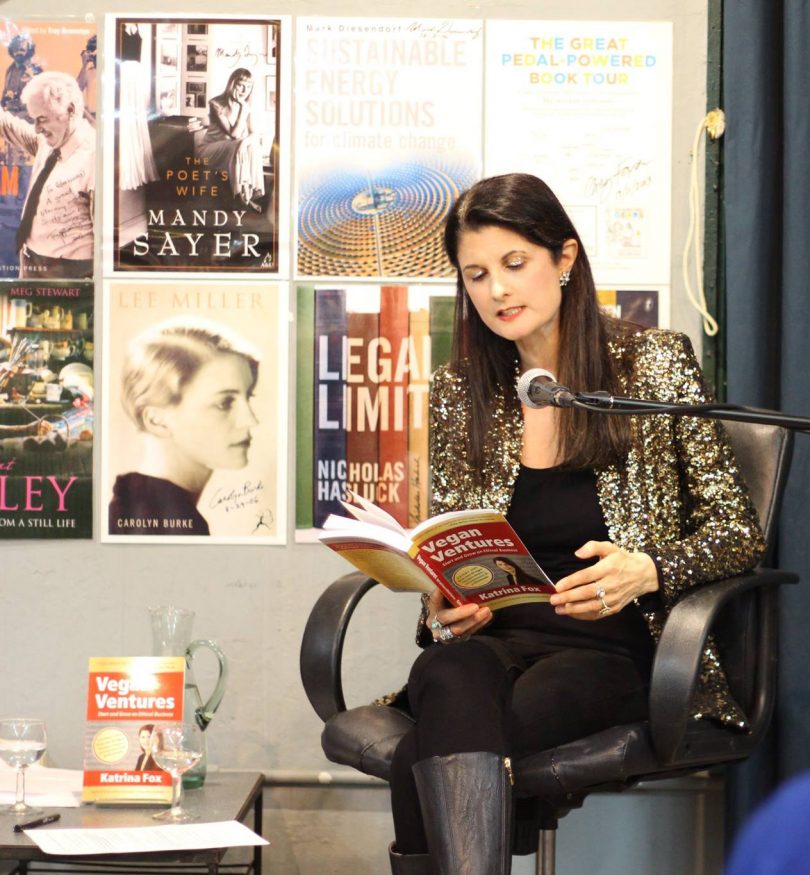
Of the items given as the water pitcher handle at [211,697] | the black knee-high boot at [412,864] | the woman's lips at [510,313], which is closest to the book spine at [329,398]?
the water pitcher handle at [211,697]

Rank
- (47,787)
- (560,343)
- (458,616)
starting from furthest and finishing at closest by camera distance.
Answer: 1. (47,787)
2. (560,343)
3. (458,616)

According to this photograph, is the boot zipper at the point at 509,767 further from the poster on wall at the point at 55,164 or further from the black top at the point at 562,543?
the poster on wall at the point at 55,164

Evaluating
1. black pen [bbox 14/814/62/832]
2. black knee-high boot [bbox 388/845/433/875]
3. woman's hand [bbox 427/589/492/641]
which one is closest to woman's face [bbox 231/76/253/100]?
woman's hand [bbox 427/589/492/641]

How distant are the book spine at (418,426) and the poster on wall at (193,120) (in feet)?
1.17

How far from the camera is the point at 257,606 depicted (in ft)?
7.97

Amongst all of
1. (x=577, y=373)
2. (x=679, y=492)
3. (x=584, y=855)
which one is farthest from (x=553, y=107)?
(x=584, y=855)

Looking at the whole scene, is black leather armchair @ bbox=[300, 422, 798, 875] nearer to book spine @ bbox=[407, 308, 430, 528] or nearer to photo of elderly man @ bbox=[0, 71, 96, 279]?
book spine @ bbox=[407, 308, 430, 528]

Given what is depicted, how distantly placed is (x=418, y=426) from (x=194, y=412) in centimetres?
47

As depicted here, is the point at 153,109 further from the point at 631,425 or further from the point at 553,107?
the point at 631,425

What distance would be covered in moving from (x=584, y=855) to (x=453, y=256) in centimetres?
128

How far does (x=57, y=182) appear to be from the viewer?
2.42 m

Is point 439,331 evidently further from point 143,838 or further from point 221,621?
point 143,838

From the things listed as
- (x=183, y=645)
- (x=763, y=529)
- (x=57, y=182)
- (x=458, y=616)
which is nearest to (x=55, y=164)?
(x=57, y=182)

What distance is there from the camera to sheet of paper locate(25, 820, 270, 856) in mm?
1649
